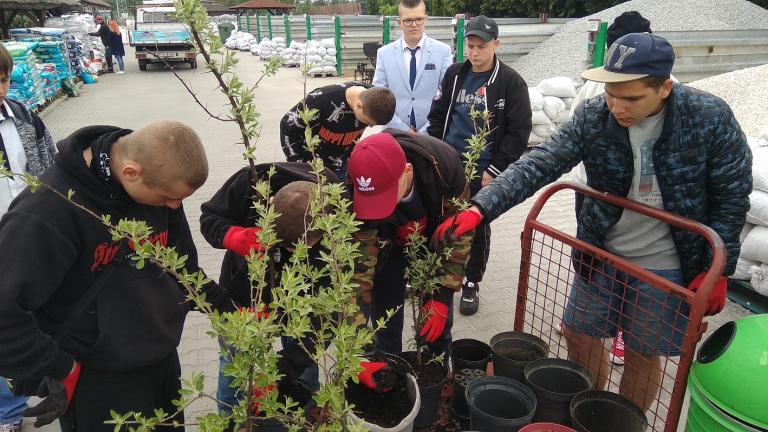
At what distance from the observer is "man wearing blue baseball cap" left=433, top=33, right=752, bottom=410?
1927 millimetres

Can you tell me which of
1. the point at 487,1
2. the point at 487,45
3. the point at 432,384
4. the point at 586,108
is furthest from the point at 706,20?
the point at 487,1

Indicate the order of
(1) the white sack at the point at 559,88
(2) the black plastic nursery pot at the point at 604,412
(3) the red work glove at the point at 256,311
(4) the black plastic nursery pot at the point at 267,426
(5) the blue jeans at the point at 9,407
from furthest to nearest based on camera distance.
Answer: (1) the white sack at the point at 559,88 → (5) the blue jeans at the point at 9,407 → (2) the black plastic nursery pot at the point at 604,412 → (4) the black plastic nursery pot at the point at 267,426 → (3) the red work glove at the point at 256,311

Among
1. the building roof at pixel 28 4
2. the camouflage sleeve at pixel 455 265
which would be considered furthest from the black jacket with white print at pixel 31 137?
the building roof at pixel 28 4

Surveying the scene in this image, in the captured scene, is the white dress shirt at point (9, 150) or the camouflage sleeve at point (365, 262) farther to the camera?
the white dress shirt at point (9, 150)

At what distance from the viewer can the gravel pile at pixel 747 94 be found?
17.7 feet

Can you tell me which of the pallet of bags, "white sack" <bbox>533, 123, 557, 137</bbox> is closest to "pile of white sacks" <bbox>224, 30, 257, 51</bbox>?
the pallet of bags

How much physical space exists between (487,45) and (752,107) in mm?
3772

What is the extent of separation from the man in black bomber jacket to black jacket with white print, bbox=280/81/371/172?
2.35 feet

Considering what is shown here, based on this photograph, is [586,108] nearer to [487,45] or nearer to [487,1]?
[487,45]

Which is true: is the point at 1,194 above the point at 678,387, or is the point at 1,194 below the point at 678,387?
above

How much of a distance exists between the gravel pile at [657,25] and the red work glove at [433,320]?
8706 millimetres

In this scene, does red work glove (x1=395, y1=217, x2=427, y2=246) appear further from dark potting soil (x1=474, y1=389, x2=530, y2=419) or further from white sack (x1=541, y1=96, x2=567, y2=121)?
white sack (x1=541, y1=96, x2=567, y2=121)

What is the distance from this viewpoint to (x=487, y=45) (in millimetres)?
3525

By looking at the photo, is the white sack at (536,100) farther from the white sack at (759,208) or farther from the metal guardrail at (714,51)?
the white sack at (759,208)
